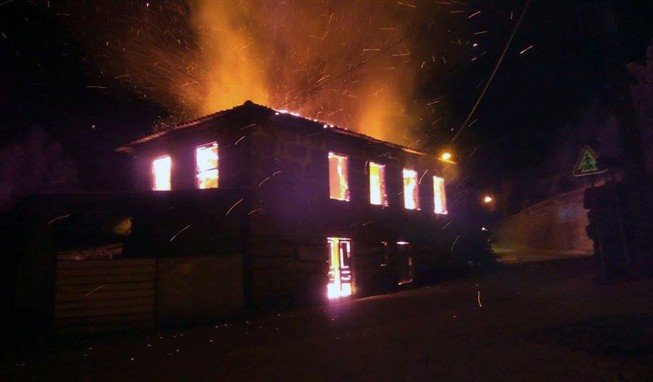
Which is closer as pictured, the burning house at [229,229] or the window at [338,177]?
the burning house at [229,229]

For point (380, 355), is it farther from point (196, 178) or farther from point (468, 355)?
point (196, 178)

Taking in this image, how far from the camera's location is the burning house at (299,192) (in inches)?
481

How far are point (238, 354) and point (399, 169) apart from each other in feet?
37.0

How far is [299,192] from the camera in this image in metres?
13.4

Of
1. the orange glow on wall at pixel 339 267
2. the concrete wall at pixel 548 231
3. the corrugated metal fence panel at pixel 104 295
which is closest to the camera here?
the corrugated metal fence panel at pixel 104 295

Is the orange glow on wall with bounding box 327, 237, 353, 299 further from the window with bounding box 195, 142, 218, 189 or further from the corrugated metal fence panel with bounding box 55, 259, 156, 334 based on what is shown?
the corrugated metal fence panel with bounding box 55, 259, 156, 334

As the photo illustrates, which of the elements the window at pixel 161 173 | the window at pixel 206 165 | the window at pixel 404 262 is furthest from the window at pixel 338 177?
the window at pixel 161 173

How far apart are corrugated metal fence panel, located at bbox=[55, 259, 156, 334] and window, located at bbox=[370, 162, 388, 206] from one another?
8.09 metres

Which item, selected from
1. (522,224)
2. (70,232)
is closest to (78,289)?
(70,232)

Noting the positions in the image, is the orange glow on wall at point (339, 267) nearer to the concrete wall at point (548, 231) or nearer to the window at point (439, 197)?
the window at point (439, 197)

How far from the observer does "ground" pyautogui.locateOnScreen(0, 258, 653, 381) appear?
214 inches

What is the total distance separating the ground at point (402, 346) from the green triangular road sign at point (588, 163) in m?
2.54

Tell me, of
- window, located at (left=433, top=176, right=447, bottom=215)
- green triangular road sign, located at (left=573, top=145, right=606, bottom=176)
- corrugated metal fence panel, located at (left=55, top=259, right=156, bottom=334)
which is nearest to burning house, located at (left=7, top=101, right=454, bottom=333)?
corrugated metal fence panel, located at (left=55, top=259, right=156, bottom=334)

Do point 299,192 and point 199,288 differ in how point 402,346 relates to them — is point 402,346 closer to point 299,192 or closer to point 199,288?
point 199,288
